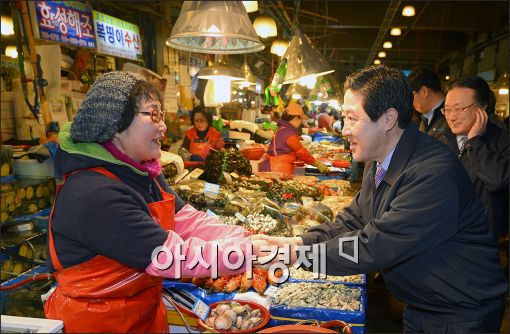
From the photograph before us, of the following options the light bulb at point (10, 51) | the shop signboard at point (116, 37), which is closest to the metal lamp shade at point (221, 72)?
the shop signboard at point (116, 37)

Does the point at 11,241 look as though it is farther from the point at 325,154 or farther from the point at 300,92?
the point at 325,154

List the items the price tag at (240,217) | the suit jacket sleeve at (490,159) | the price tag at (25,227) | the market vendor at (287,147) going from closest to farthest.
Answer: the suit jacket sleeve at (490,159) < the price tag at (240,217) < the price tag at (25,227) < the market vendor at (287,147)

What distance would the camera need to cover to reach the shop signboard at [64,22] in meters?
5.04

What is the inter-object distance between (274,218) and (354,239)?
5.63 ft

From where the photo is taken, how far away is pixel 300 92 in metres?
7.75

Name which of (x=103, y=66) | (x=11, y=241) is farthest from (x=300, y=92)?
(x=11, y=241)

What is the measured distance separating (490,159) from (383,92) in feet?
6.31

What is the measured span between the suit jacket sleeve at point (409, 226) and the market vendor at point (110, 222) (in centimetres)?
64

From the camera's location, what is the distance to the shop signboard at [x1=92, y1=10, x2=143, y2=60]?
6.43 metres

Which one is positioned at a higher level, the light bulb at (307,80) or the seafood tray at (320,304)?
the light bulb at (307,80)

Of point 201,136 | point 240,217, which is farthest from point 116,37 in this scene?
point 240,217

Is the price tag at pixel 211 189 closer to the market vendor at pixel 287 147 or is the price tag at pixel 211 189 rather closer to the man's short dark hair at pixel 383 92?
the man's short dark hair at pixel 383 92

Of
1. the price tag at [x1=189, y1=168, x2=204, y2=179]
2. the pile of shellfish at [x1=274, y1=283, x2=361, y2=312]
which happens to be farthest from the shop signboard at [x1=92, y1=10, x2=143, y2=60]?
the pile of shellfish at [x1=274, y1=283, x2=361, y2=312]

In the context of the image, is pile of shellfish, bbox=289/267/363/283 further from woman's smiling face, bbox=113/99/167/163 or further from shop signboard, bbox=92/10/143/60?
shop signboard, bbox=92/10/143/60
